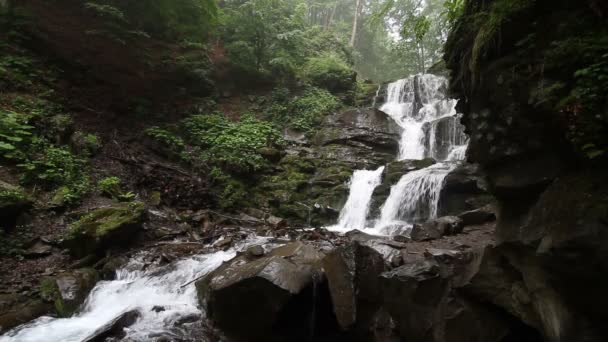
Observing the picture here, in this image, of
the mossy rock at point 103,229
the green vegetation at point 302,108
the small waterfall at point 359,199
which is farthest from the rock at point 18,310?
the green vegetation at point 302,108

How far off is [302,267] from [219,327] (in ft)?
4.70

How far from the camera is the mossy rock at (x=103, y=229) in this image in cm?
631

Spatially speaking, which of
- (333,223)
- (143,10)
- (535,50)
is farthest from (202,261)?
(143,10)

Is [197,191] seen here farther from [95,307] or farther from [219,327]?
[219,327]

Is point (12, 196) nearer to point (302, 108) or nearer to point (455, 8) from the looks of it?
point (455, 8)

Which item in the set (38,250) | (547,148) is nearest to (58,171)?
(38,250)

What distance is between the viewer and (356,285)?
14.4ft

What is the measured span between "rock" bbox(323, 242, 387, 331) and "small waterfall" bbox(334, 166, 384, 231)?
500 cm

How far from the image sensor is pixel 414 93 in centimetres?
1648

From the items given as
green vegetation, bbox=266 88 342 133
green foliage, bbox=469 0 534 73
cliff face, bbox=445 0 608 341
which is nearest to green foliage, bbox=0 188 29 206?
cliff face, bbox=445 0 608 341

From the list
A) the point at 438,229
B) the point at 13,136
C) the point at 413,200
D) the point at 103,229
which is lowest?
the point at 103,229

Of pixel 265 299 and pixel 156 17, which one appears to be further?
pixel 156 17

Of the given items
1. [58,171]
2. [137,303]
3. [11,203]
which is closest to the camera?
[137,303]

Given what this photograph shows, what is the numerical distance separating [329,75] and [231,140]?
802 centimetres
